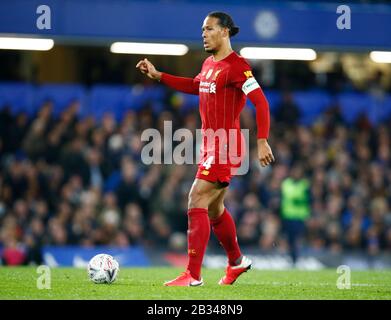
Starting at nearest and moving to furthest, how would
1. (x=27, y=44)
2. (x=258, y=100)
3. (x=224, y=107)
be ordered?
1. (x=258, y=100)
2. (x=224, y=107)
3. (x=27, y=44)

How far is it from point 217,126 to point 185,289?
1.42 metres

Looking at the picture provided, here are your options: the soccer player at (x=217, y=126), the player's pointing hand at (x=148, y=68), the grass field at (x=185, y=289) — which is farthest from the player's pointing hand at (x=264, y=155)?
the player's pointing hand at (x=148, y=68)

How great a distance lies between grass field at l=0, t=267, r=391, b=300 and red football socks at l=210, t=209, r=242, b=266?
0.29 metres

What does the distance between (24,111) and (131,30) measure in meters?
3.75

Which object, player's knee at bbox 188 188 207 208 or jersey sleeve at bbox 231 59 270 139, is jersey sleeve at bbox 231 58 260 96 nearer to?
jersey sleeve at bbox 231 59 270 139

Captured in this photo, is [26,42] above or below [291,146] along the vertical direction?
above

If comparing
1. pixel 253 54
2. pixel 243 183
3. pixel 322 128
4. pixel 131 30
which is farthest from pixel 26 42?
pixel 322 128

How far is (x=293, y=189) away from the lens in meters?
14.5

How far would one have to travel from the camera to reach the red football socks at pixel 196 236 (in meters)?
7.75

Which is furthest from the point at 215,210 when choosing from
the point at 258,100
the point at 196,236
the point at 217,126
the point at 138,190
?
the point at 138,190

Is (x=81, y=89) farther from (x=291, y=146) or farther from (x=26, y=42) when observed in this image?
(x=291, y=146)

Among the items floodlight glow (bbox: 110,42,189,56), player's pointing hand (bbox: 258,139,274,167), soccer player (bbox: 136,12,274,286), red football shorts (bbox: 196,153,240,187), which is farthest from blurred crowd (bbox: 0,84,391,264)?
player's pointing hand (bbox: 258,139,274,167)

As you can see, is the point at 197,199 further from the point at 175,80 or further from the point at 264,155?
the point at 175,80

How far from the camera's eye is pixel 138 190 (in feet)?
48.9
